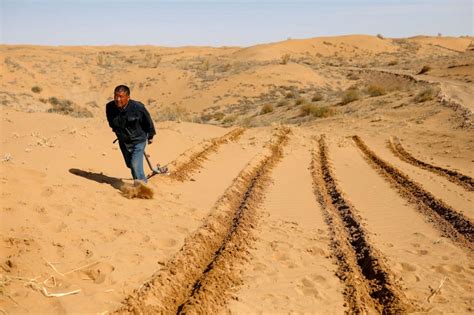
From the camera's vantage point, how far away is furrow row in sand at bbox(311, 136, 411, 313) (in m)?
4.65

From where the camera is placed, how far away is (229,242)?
5.97 metres

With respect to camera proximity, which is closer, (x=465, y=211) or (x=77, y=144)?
(x=465, y=211)

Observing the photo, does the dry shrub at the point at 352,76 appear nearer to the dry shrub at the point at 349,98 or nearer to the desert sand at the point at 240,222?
the dry shrub at the point at 349,98

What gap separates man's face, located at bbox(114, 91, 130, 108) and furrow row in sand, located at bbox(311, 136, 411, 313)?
3.53 meters

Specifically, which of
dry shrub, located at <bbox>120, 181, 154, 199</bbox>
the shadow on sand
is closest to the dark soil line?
dry shrub, located at <bbox>120, 181, 154, 199</bbox>

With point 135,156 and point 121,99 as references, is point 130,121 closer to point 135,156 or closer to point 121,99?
point 121,99

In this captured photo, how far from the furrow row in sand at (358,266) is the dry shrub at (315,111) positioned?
1632 cm

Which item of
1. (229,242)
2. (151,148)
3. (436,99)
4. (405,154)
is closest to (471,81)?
(436,99)

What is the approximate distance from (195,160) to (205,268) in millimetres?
6316

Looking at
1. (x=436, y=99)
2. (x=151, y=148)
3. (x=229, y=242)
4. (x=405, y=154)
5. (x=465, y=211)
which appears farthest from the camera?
(x=436, y=99)

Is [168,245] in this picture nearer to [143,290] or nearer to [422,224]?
[143,290]

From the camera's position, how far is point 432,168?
1242 centimetres

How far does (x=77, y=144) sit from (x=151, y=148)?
1950mm

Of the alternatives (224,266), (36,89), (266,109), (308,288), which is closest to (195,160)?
(224,266)
